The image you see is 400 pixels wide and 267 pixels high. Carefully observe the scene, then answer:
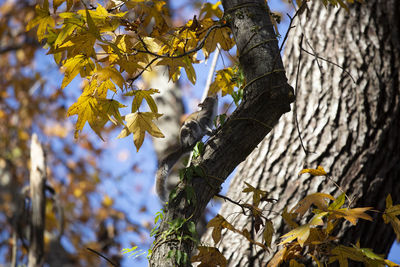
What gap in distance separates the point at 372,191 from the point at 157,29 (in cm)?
140

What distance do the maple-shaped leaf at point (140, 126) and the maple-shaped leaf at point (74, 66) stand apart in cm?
22

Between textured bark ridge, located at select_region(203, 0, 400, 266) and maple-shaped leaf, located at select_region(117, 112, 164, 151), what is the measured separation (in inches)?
36.4

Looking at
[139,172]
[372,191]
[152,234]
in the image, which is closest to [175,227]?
[152,234]

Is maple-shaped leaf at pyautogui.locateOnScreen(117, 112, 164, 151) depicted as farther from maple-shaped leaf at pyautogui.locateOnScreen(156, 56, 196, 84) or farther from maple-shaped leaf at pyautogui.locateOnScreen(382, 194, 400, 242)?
maple-shaped leaf at pyautogui.locateOnScreen(382, 194, 400, 242)

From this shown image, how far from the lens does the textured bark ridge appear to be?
1.91 meters

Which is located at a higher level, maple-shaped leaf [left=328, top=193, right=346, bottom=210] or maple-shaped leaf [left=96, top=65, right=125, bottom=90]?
maple-shaped leaf [left=96, top=65, right=125, bottom=90]

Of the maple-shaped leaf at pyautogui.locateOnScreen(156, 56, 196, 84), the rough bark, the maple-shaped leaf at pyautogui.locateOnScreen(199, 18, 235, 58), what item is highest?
Answer: the maple-shaped leaf at pyautogui.locateOnScreen(199, 18, 235, 58)

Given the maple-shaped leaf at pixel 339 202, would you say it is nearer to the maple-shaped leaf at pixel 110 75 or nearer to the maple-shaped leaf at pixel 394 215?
the maple-shaped leaf at pixel 394 215

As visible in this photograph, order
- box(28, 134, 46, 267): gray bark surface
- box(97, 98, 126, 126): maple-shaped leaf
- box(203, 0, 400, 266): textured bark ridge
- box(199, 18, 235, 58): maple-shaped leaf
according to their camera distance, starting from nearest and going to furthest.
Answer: box(97, 98, 126, 126): maple-shaped leaf, box(199, 18, 235, 58): maple-shaped leaf, box(203, 0, 400, 266): textured bark ridge, box(28, 134, 46, 267): gray bark surface

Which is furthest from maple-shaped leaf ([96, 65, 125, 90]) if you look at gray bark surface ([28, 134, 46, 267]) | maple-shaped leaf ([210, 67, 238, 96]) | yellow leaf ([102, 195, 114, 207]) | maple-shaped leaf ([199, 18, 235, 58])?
yellow leaf ([102, 195, 114, 207])

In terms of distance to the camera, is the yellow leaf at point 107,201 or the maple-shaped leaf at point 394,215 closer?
the maple-shaped leaf at point 394,215

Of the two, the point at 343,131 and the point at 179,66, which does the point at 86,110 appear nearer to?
the point at 179,66

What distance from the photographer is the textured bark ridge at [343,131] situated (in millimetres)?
1908

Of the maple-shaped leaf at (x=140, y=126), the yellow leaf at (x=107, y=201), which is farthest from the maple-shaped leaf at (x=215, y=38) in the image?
the yellow leaf at (x=107, y=201)
